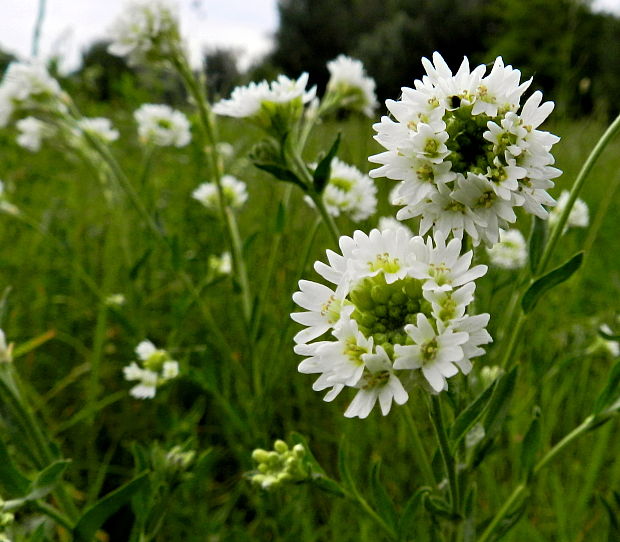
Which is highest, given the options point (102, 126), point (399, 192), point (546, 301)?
point (399, 192)

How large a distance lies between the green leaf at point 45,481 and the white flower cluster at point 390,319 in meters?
0.51

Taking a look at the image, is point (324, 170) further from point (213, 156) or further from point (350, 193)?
point (213, 156)

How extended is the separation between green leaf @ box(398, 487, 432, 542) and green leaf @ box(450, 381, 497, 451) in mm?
129

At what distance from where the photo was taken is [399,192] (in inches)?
32.1

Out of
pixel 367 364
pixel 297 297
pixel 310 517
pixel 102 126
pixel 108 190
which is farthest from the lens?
pixel 108 190

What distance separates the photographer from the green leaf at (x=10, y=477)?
1.09 metres

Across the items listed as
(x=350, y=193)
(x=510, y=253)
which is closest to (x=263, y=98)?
(x=350, y=193)

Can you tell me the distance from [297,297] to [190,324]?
1.92 metres

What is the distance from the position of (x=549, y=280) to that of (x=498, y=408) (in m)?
0.22

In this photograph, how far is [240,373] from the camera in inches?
71.1

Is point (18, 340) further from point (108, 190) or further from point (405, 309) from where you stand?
point (405, 309)

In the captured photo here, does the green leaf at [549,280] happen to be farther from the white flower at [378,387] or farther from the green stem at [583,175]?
the white flower at [378,387]

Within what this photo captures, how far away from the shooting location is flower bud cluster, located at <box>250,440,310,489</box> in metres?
1.06

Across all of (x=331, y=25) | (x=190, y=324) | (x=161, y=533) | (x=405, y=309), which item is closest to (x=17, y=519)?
(x=161, y=533)
